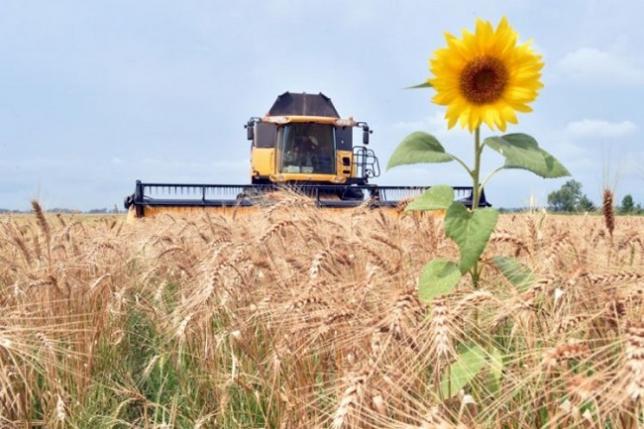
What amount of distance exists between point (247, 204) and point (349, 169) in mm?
3471

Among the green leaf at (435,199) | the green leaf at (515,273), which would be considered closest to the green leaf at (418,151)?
the green leaf at (435,199)

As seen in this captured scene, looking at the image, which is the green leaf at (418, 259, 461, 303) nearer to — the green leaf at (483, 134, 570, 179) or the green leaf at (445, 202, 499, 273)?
the green leaf at (445, 202, 499, 273)

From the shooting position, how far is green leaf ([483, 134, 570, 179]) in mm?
1803

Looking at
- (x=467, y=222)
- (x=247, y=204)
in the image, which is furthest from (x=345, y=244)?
(x=247, y=204)

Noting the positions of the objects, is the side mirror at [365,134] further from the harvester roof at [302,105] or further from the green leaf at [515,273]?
the green leaf at [515,273]

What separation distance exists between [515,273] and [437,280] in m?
0.32

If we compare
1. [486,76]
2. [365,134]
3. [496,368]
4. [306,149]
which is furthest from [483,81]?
[306,149]

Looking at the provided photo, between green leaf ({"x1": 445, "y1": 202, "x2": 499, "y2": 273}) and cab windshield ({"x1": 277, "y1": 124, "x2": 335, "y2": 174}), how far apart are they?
38.2 ft

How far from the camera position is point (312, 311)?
2.23m

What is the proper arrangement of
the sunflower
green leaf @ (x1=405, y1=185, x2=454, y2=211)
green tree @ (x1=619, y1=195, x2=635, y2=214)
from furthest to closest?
1. green tree @ (x1=619, y1=195, x2=635, y2=214)
2. the sunflower
3. green leaf @ (x1=405, y1=185, x2=454, y2=211)

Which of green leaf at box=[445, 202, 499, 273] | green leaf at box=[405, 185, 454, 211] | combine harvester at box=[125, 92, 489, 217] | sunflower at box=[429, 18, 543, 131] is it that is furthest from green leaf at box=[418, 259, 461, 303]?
combine harvester at box=[125, 92, 489, 217]

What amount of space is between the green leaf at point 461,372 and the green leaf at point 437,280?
7.4 inches

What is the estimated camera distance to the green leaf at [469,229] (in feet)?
5.44

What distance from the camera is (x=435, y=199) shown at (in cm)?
183
